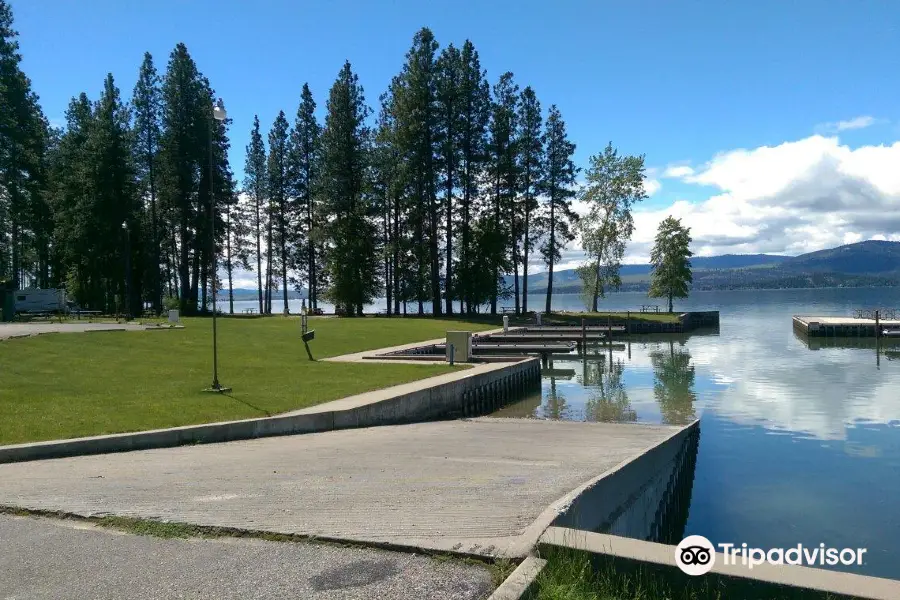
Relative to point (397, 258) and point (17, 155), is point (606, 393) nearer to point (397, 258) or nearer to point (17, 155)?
point (397, 258)

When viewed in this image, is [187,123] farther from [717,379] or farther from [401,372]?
[717,379]

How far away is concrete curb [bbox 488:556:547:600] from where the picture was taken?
3.97 metres

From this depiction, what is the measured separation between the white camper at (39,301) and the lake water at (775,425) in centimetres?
3456

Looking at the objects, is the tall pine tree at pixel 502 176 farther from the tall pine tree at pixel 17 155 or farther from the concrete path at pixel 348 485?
the concrete path at pixel 348 485

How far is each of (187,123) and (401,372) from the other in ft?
126

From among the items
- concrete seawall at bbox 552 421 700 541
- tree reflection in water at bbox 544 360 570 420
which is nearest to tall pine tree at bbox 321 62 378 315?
tree reflection in water at bbox 544 360 570 420

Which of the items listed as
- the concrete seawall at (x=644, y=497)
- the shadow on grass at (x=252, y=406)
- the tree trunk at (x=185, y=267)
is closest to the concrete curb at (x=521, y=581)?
the concrete seawall at (x=644, y=497)

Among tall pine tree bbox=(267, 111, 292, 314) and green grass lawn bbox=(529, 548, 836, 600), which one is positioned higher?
tall pine tree bbox=(267, 111, 292, 314)

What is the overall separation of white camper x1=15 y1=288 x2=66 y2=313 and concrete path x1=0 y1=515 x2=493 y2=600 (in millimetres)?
43275

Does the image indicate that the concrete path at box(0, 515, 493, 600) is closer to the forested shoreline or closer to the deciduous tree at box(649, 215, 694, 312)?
the forested shoreline

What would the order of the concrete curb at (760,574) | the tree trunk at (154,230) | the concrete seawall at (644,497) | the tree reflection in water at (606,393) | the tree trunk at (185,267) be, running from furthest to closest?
the tree trunk at (154,230)
the tree trunk at (185,267)
the tree reflection in water at (606,393)
the concrete seawall at (644,497)
the concrete curb at (760,574)

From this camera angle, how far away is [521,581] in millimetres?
4152

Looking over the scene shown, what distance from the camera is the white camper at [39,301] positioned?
42562 millimetres

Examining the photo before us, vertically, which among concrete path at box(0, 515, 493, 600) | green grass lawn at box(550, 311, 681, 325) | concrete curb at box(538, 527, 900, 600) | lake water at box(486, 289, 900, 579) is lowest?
lake water at box(486, 289, 900, 579)
